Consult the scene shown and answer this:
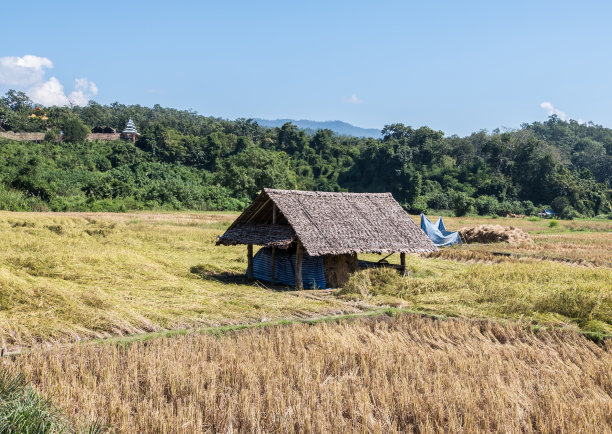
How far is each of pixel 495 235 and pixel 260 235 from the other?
14024 mm

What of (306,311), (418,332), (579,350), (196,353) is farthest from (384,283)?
(196,353)

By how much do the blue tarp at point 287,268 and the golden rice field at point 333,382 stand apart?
4801mm

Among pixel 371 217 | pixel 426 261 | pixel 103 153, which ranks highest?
pixel 103 153

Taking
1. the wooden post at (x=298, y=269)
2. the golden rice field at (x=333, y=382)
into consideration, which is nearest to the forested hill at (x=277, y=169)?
the wooden post at (x=298, y=269)

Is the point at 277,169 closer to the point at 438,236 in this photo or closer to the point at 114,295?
the point at 438,236

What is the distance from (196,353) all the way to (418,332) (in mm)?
3258

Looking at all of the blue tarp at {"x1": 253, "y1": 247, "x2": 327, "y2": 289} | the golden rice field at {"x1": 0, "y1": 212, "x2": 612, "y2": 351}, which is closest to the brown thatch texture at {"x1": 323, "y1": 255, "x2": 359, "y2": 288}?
the blue tarp at {"x1": 253, "y1": 247, "x2": 327, "y2": 289}

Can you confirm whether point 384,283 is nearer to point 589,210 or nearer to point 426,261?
point 426,261

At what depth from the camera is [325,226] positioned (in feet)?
42.1

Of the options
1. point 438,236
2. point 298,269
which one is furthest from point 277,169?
point 298,269

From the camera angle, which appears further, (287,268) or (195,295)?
(287,268)

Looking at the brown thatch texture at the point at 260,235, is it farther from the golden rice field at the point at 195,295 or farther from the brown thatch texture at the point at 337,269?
the brown thatch texture at the point at 337,269

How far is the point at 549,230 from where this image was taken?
32062mm

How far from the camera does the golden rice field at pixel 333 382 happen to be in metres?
4.94
